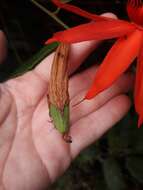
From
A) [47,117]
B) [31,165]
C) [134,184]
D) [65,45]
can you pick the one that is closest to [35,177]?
[31,165]

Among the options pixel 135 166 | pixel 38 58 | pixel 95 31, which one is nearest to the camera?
pixel 95 31

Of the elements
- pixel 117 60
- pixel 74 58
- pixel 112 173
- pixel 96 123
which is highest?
pixel 117 60

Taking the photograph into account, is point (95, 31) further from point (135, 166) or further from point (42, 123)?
point (135, 166)

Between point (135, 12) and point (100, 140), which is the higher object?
point (135, 12)

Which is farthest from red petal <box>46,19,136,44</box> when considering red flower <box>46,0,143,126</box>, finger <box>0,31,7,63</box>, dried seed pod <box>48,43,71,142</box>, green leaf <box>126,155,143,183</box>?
green leaf <box>126,155,143,183</box>

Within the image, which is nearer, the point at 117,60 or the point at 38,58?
the point at 117,60

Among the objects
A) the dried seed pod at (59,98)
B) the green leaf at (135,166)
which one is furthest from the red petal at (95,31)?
the green leaf at (135,166)

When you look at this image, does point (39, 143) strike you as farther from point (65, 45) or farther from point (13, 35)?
point (13, 35)

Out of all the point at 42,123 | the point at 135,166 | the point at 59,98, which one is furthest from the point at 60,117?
the point at 135,166
